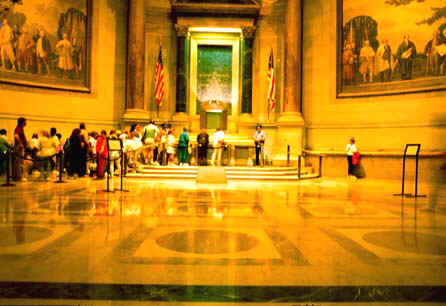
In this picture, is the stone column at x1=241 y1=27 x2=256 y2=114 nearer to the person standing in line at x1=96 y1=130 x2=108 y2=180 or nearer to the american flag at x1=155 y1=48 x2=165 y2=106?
the american flag at x1=155 y1=48 x2=165 y2=106

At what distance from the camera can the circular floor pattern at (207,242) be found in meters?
3.94

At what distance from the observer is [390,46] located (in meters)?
16.3

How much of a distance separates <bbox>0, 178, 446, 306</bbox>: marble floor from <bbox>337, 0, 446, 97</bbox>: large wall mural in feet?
33.9

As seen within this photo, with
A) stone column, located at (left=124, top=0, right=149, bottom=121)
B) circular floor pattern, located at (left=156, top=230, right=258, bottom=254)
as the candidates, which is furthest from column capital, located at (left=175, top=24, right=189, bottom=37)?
circular floor pattern, located at (left=156, top=230, right=258, bottom=254)

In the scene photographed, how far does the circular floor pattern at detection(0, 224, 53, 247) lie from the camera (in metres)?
4.10

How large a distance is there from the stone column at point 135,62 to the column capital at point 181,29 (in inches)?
83.1

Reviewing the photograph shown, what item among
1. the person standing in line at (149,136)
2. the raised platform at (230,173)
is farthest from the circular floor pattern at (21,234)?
the person standing in line at (149,136)

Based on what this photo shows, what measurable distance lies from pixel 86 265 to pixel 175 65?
706 inches

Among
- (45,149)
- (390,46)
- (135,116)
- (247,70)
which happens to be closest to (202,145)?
(135,116)

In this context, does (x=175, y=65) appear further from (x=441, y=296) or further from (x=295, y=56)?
(x=441, y=296)

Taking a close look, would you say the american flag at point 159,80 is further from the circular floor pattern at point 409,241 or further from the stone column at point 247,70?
the circular floor pattern at point 409,241

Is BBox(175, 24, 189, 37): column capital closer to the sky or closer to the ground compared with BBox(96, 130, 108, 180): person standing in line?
closer to the sky

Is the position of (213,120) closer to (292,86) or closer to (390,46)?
(292,86)

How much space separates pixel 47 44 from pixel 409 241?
672 inches
